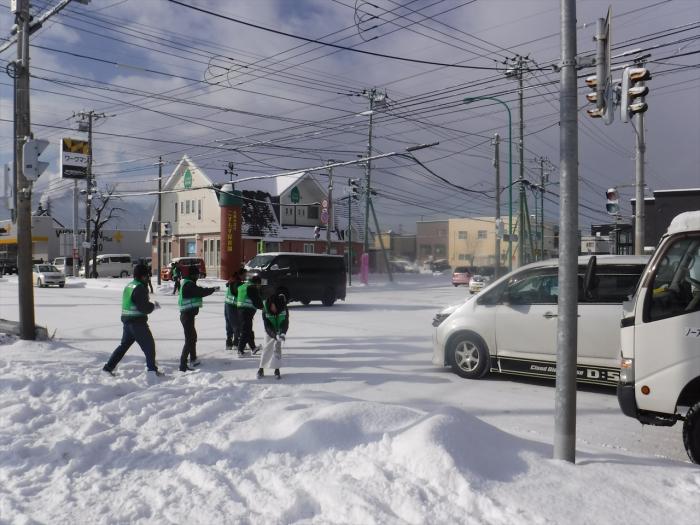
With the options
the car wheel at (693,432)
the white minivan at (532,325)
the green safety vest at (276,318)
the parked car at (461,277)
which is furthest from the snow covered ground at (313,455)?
the parked car at (461,277)

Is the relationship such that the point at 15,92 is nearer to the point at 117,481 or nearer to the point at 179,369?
the point at 179,369

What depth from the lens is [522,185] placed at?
33906 millimetres

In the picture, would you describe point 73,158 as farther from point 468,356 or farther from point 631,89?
point 631,89

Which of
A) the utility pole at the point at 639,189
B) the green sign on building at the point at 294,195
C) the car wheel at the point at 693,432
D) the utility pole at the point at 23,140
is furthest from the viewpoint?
the green sign on building at the point at 294,195

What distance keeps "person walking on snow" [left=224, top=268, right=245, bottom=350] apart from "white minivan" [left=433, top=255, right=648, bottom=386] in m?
3.82

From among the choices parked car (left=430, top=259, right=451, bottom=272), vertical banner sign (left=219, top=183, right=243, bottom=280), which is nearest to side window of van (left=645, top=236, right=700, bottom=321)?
vertical banner sign (left=219, top=183, right=243, bottom=280)

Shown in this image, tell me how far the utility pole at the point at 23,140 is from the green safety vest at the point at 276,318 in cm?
574

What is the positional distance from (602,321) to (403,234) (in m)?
75.9

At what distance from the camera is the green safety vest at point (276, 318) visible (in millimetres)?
8297

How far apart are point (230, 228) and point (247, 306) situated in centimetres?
2314

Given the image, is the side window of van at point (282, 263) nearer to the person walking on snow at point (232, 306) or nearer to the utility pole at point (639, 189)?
the person walking on snow at point (232, 306)

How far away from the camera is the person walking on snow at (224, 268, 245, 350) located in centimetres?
1076

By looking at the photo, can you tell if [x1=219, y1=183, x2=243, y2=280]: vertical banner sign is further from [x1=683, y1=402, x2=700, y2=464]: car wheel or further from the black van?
[x1=683, y1=402, x2=700, y2=464]: car wheel

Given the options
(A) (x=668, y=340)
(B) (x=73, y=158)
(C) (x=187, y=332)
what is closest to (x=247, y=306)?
(C) (x=187, y=332)
